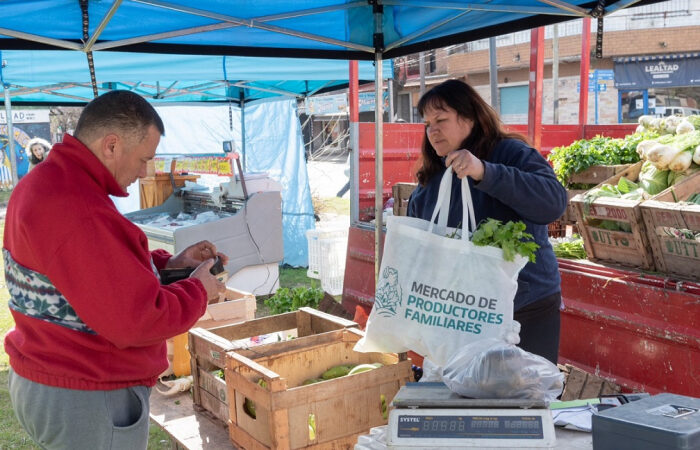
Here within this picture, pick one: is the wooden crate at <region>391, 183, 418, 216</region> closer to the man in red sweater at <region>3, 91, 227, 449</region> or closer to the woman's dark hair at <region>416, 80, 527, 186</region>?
the woman's dark hair at <region>416, 80, 527, 186</region>

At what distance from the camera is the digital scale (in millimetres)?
1450

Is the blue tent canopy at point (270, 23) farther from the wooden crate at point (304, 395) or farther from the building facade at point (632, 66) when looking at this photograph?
the building facade at point (632, 66)

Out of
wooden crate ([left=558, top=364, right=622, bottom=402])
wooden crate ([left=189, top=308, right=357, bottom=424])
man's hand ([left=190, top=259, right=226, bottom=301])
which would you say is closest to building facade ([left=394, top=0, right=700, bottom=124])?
wooden crate ([left=558, top=364, right=622, bottom=402])

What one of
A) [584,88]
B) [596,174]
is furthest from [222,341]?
[584,88]

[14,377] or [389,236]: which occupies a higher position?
[389,236]

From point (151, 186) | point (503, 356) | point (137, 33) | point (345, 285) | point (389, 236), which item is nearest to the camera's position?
point (503, 356)

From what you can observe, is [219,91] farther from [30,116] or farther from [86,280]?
[30,116]

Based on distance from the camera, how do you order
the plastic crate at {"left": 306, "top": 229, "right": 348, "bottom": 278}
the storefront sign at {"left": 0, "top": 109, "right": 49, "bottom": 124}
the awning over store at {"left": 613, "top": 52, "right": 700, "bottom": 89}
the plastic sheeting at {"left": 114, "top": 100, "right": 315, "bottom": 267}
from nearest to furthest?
the plastic crate at {"left": 306, "top": 229, "right": 348, "bottom": 278}
the plastic sheeting at {"left": 114, "top": 100, "right": 315, "bottom": 267}
the awning over store at {"left": 613, "top": 52, "right": 700, "bottom": 89}
the storefront sign at {"left": 0, "top": 109, "right": 49, "bottom": 124}

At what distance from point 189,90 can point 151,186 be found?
220cm

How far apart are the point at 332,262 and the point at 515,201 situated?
609cm

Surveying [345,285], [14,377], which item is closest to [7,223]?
[14,377]

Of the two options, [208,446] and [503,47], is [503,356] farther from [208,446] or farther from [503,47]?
[503,47]

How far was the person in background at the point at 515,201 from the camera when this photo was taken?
2.57m

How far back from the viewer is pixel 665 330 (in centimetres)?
366
